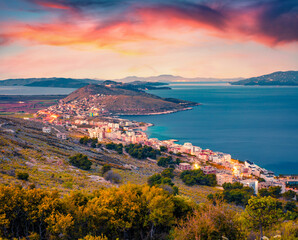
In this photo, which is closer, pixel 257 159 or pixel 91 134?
pixel 257 159

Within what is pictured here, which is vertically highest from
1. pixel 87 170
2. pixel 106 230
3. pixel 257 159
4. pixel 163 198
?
pixel 163 198

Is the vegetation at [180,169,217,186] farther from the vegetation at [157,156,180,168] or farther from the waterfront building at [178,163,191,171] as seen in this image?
the vegetation at [157,156,180,168]

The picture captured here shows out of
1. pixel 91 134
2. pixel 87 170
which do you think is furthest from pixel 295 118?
pixel 87 170

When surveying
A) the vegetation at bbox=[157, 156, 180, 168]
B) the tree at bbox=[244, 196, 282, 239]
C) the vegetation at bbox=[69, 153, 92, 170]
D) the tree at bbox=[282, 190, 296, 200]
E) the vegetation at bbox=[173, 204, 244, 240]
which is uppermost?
the vegetation at bbox=[173, 204, 244, 240]

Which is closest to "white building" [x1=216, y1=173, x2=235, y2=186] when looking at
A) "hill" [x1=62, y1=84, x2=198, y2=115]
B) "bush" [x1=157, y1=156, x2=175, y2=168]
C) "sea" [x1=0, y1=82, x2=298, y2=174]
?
"bush" [x1=157, y1=156, x2=175, y2=168]

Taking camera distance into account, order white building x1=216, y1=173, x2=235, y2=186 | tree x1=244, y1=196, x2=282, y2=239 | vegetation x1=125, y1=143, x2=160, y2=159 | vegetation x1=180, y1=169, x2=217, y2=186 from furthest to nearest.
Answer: vegetation x1=125, y1=143, x2=160, y2=159 < white building x1=216, y1=173, x2=235, y2=186 < vegetation x1=180, y1=169, x2=217, y2=186 < tree x1=244, y1=196, x2=282, y2=239

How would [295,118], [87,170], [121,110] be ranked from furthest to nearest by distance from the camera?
[121,110] < [295,118] < [87,170]

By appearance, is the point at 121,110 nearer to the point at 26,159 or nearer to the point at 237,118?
the point at 237,118
